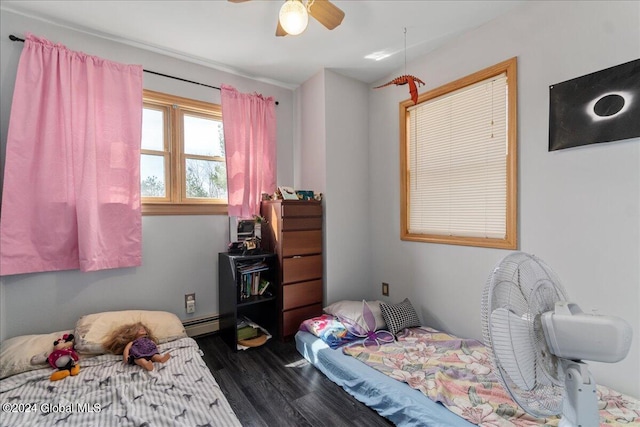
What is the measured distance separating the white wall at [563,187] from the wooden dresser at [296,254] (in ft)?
3.34

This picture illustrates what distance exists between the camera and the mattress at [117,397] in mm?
1361

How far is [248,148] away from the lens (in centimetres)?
280

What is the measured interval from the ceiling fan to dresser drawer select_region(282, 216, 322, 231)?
1485 mm

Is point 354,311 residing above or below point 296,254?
below

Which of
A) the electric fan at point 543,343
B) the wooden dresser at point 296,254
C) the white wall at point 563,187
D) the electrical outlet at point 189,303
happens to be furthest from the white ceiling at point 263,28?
the electrical outlet at point 189,303

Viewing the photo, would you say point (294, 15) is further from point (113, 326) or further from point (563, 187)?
point (113, 326)

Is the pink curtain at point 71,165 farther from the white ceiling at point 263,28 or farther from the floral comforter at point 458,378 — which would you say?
the floral comforter at point 458,378

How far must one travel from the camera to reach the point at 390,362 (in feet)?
6.31

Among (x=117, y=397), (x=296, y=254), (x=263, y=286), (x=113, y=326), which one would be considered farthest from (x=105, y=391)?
(x=296, y=254)

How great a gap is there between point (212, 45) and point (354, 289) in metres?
2.60

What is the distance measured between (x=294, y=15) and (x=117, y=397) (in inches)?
85.4

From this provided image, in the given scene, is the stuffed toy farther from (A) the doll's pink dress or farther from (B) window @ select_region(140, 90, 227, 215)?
(B) window @ select_region(140, 90, 227, 215)

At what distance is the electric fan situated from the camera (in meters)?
0.79

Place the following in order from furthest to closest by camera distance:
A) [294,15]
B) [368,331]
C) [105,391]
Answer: [368,331] < [105,391] < [294,15]
